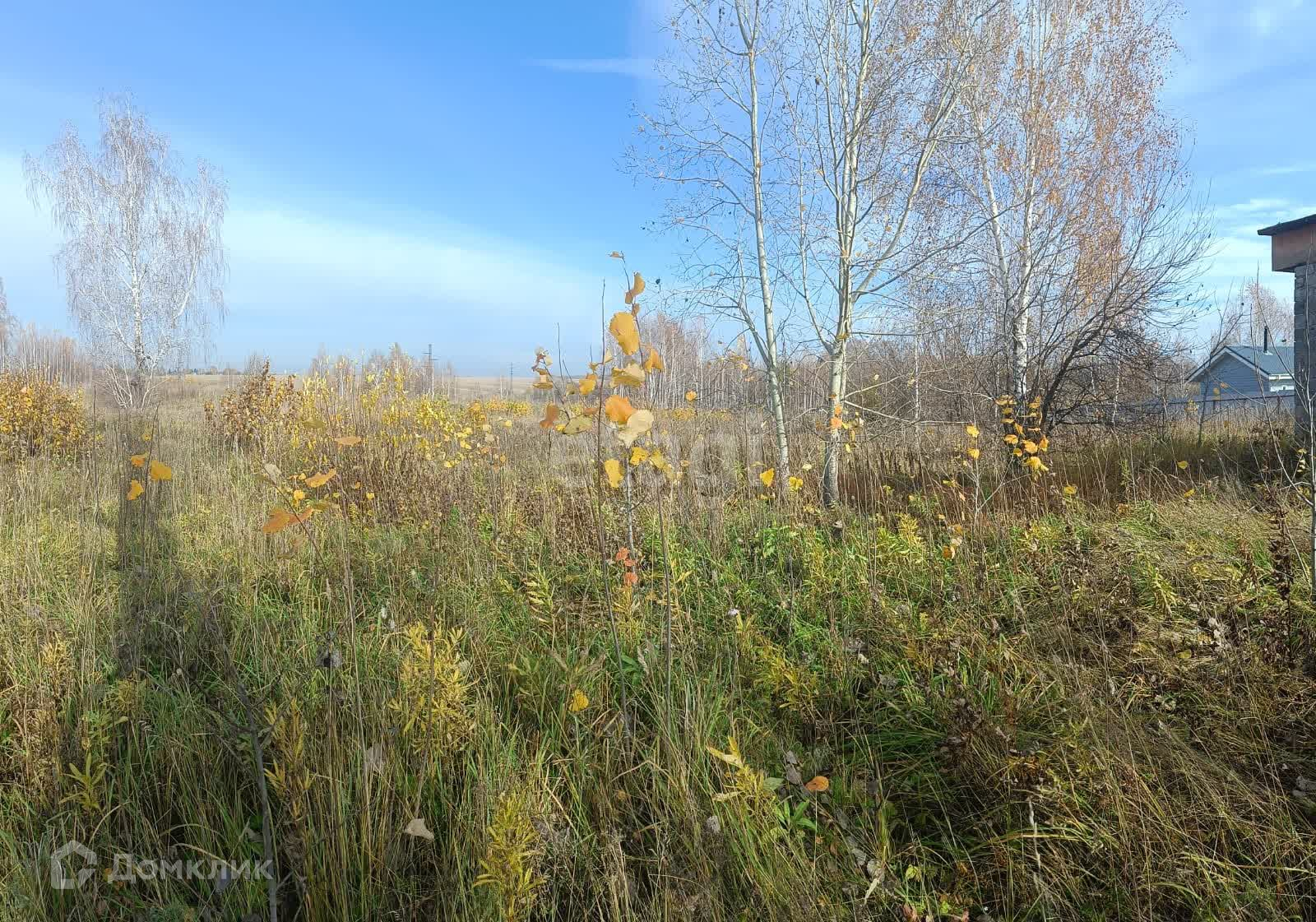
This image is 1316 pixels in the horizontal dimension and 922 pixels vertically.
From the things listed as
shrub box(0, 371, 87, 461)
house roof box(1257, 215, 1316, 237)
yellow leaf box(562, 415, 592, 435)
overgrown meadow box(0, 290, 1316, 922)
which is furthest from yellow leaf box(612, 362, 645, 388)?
shrub box(0, 371, 87, 461)

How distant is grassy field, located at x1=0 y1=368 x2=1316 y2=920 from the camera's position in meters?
1.62

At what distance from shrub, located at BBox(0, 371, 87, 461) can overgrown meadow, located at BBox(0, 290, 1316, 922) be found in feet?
16.6

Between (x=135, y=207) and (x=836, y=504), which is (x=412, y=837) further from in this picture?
(x=135, y=207)

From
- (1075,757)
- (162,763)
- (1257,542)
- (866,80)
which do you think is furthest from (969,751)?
(866,80)

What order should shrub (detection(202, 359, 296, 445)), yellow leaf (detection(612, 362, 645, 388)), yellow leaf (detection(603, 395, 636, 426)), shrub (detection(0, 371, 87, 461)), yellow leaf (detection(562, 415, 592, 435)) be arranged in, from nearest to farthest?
1. yellow leaf (detection(603, 395, 636, 426))
2. yellow leaf (detection(612, 362, 645, 388))
3. yellow leaf (detection(562, 415, 592, 435))
4. shrub (detection(0, 371, 87, 461))
5. shrub (detection(202, 359, 296, 445))

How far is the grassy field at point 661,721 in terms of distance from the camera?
162cm

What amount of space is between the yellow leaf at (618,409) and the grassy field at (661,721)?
1.83 feet

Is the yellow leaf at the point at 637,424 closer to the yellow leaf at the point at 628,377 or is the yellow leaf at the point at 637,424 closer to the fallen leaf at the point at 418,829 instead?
the yellow leaf at the point at 628,377

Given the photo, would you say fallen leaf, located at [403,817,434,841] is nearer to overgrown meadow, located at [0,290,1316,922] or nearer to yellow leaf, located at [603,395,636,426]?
overgrown meadow, located at [0,290,1316,922]

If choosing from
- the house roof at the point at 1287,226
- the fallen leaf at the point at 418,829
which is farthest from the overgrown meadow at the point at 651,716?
the house roof at the point at 1287,226

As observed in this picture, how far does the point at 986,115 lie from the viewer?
30.4 feet

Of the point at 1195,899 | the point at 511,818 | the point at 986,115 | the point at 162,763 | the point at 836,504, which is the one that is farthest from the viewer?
the point at 986,115

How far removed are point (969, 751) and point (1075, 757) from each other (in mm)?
274

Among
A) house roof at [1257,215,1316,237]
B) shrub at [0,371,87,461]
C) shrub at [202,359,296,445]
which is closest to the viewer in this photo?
house roof at [1257,215,1316,237]
